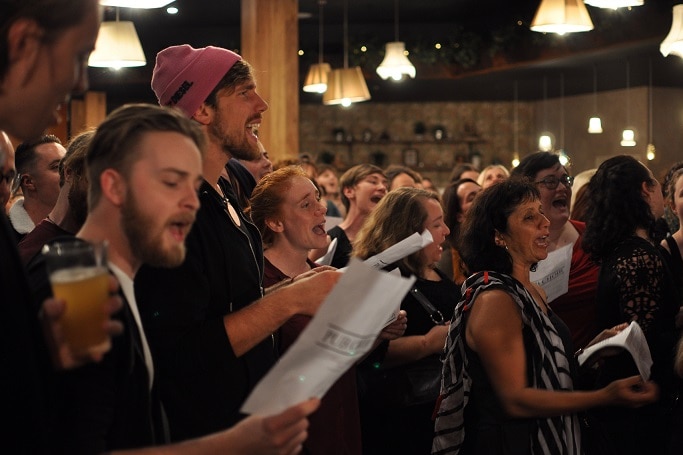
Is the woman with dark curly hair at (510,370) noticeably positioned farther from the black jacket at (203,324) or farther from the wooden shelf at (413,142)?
the wooden shelf at (413,142)

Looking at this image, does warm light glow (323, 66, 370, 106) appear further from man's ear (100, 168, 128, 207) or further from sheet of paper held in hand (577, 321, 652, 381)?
man's ear (100, 168, 128, 207)

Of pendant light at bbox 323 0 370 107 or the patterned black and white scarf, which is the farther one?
pendant light at bbox 323 0 370 107

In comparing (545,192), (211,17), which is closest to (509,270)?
(545,192)

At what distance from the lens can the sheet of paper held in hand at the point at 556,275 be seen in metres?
3.63

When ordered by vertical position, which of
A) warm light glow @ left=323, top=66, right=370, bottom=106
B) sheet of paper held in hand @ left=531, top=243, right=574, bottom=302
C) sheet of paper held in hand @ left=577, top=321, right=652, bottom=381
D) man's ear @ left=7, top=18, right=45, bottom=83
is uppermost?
warm light glow @ left=323, top=66, right=370, bottom=106

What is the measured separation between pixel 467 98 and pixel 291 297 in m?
15.7

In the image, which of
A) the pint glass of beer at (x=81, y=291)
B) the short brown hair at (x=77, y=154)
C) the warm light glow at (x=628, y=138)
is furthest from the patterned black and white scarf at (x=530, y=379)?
the warm light glow at (x=628, y=138)

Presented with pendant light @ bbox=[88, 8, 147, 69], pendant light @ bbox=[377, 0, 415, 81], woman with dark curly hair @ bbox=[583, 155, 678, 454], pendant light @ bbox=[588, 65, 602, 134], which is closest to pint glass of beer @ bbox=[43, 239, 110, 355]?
woman with dark curly hair @ bbox=[583, 155, 678, 454]

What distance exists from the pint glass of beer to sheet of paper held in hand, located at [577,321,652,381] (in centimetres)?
185

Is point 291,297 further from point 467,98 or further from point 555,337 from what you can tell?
point 467,98

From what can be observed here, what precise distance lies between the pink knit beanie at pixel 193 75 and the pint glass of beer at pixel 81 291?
1063mm

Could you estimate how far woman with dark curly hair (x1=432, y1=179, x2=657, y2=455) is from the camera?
2768mm

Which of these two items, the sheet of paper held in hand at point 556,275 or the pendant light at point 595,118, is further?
the pendant light at point 595,118

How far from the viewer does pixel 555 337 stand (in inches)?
114
